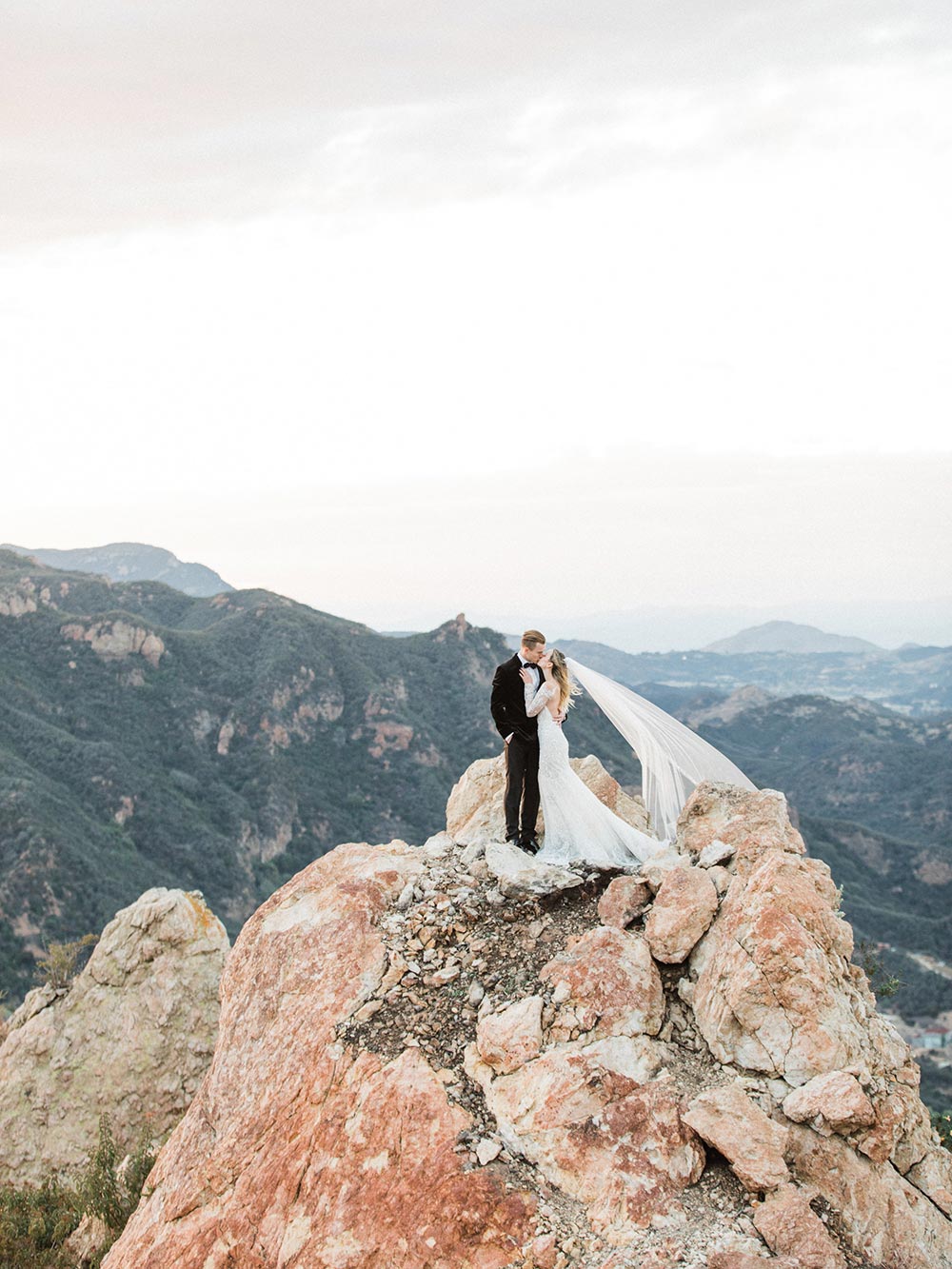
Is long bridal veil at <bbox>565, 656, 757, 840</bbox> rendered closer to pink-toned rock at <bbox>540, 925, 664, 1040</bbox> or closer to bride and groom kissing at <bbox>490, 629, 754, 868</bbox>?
bride and groom kissing at <bbox>490, 629, 754, 868</bbox>

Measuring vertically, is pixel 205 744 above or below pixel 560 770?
below

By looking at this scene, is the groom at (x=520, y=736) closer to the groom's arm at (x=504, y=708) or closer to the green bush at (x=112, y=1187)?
the groom's arm at (x=504, y=708)

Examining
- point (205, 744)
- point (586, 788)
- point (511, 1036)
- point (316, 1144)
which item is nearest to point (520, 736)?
point (586, 788)

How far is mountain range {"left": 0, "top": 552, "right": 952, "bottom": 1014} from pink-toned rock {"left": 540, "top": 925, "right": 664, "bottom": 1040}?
48.6 m

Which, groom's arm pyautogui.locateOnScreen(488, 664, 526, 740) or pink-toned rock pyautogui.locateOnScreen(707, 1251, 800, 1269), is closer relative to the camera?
pink-toned rock pyautogui.locateOnScreen(707, 1251, 800, 1269)

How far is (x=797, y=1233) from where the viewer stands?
4758mm

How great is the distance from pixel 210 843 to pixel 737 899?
240ft

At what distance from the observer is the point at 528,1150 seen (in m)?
5.42

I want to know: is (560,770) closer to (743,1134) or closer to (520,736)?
(520,736)

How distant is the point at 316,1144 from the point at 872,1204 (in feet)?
12.5

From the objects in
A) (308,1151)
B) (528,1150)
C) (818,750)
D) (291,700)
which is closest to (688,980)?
(528,1150)

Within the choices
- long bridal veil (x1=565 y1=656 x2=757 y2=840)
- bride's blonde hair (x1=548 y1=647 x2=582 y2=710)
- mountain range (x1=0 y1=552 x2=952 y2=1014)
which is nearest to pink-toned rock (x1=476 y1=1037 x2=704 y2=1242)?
long bridal veil (x1=565 y1=656 x2=757 y2=840)

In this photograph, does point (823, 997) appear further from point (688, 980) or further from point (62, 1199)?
point (62, 1199)

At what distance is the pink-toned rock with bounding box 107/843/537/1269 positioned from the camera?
5.16 m
